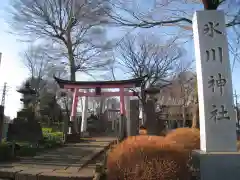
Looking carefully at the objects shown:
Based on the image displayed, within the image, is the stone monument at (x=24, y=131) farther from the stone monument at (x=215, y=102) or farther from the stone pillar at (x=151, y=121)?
the stone monument at (x=215, y=102)

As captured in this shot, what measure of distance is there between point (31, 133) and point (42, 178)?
317 inches

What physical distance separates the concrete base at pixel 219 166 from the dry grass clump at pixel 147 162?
21.6 inches

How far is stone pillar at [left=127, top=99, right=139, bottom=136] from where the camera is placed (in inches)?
437

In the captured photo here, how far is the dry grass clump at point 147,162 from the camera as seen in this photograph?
4.88 metres

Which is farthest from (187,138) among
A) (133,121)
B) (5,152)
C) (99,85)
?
(99,85)

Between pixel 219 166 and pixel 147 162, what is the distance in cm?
133

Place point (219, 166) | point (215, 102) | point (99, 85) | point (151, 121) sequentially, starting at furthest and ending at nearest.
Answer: point (99, 85) < point (151, 121) < point (215, 102) < point (219, 166)

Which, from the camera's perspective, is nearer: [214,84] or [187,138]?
[214,84]

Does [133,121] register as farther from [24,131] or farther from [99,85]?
[99,85]

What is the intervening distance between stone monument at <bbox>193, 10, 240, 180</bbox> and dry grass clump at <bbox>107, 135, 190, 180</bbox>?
1.29 ft

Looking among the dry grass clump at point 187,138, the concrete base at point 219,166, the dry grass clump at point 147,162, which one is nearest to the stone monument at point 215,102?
the concrete base at point 219,166

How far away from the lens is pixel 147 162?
498 centimetres

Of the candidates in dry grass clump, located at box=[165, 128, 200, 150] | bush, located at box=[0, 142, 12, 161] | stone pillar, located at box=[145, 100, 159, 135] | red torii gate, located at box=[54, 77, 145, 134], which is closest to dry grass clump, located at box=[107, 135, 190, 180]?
dry grass clump, located at box=[165, 128, 200, 150]

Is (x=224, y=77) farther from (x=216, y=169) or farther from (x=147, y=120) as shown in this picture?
(x=147, y=120)
